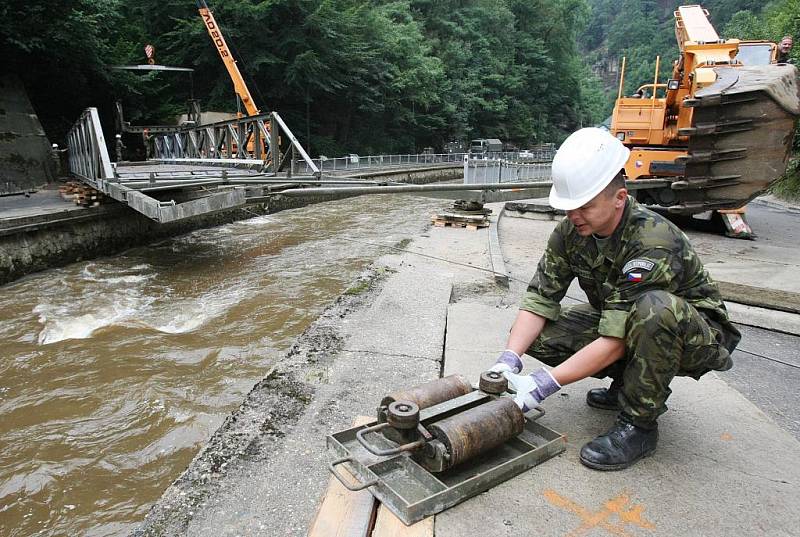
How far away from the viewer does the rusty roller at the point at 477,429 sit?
165 cm

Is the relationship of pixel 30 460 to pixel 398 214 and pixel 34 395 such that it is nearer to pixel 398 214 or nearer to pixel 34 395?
pixel 34 395

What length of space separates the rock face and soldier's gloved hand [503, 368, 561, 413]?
1209cm

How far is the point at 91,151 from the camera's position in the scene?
25.1ft

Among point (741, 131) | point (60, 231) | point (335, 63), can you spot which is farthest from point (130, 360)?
point (335, 63)

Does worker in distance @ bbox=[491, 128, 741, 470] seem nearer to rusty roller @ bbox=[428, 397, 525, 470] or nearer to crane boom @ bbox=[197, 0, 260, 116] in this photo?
rusty roller @ bbox=[428, 397, 525, 470]

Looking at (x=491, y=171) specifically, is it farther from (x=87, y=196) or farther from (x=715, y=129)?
(x=87, y=196)

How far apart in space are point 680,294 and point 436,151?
1360 inches

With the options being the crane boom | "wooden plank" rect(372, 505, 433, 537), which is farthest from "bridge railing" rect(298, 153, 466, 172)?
"wooden plank" rect(372, 505, 433, 537)

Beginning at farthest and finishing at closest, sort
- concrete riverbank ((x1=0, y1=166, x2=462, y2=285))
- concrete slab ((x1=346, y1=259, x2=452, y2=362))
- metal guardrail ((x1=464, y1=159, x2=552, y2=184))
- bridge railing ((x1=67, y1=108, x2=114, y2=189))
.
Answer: metal guardrail ((x1=464, y1=159, x2=552, y2=184)) → bridge railing ((x1=67, y1=108, x2=114, y2=189)) → concrete riverbank ((x1=0, y1=166, x2=462, y2=285)) → concrete slab ((x1=346, y1=259, x2=452, y2=362))

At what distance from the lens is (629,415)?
1.91 meters

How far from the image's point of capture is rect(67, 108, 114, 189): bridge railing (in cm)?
689

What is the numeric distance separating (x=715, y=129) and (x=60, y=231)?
9497mm

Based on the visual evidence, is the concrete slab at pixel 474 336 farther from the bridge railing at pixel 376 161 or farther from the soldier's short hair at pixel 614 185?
the bridge railing at pixel 376 161

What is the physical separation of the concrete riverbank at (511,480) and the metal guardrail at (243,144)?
176 inches
